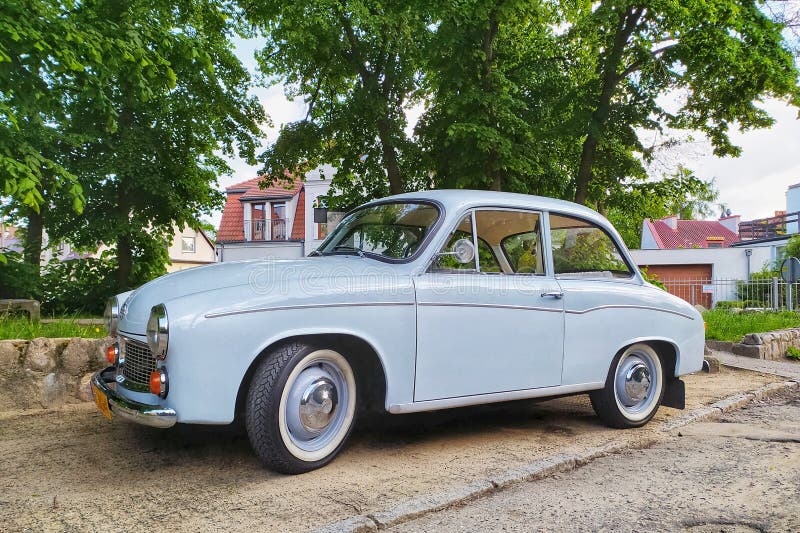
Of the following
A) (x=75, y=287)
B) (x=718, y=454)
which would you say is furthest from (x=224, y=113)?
(x=718, y=454)

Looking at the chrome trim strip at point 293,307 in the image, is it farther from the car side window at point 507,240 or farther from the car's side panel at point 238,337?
the car side window at point 507,240

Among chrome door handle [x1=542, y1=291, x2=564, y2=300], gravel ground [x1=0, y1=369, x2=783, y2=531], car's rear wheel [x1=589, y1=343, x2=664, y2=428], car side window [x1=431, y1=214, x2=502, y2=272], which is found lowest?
gravel ground [x1=0, y1=369, x2=783, y2=531]

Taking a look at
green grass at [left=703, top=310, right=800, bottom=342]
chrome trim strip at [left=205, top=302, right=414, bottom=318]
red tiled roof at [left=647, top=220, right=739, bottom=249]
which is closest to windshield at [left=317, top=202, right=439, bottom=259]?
chrome trim strip at [left=205, top=302, right=414, bottom=318]

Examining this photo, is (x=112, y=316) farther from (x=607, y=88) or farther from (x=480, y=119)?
(x=607, y=88)

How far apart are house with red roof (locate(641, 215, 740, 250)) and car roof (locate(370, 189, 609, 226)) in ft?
145

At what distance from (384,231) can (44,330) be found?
4.03 metres

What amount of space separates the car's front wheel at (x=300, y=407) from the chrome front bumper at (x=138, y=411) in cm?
43

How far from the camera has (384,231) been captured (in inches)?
176

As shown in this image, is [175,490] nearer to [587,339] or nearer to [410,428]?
[410,428]

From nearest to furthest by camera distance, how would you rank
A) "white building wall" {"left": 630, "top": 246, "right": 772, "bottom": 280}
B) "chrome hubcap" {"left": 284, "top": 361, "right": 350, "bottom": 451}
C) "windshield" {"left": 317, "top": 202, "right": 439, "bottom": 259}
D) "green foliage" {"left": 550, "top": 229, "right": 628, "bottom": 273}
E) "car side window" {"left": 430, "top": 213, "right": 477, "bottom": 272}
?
1. "chrome hubcap" {"left": 284, "top": 361, "right": 350, "bottom": 451}
2. "car side window" {"left": 430, "top": 213, "right": 477, "bottom": 272}
3. "windshield" {"left": 317, "top": 202, "right": 439, "bottom": 259}
4. "green foliage" {"left": 550, "top": 229, "right": 628, "bottom": 273}
5. "white building wall" {"left": 630, "top": 246, "right": 772, "bottom": 280}

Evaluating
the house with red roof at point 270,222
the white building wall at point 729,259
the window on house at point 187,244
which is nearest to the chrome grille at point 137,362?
the house with red roof at point 270,222

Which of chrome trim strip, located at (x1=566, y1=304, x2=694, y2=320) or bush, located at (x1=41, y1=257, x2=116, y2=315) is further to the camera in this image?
bush, located at (x1=41, y1=257, x2=116, y2=315)

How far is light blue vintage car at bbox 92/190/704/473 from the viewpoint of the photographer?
10.5 feet

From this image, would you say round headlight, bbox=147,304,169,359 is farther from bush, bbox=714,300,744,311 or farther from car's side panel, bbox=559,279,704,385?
bush, bbox=714,300,744,311
